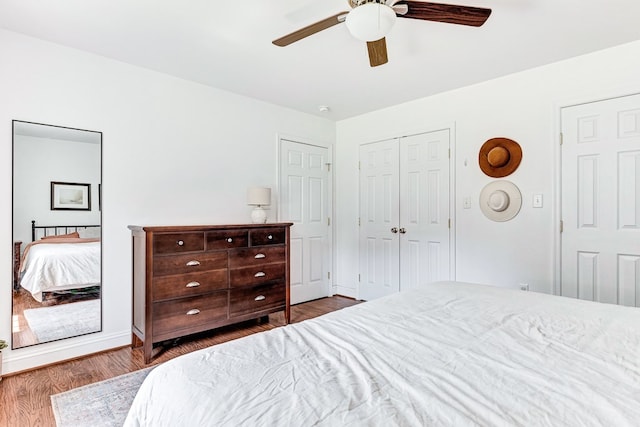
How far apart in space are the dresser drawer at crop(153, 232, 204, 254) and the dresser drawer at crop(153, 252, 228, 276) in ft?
0.16

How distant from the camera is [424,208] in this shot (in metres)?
3.79

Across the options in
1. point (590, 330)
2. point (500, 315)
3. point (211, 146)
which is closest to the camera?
point (590, 330)

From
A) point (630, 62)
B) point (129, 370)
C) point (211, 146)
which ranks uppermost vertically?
point (630, 62)

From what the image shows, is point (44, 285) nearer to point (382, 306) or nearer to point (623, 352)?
point (382, 306)

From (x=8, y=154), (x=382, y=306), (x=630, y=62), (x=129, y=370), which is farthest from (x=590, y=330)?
(x=8, y=154)

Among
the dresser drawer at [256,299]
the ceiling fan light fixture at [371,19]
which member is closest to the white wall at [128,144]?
the dresser drawer at [256,299]

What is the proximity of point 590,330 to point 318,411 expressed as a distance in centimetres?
117

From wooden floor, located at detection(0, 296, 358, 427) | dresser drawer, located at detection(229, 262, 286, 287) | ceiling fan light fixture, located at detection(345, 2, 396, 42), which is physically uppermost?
ceiling fan light fixture, located at detection(345, 2, 396, 42)

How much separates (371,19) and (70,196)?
2.47 meters

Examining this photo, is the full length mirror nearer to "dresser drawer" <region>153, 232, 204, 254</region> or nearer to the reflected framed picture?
the reflected framed picture

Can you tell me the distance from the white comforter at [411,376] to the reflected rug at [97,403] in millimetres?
1244

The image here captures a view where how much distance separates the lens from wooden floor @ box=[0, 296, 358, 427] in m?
1.92

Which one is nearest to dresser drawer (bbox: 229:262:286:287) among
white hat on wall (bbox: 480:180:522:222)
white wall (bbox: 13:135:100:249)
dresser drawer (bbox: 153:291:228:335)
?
dresser drawer (bbox: 153:291:228:335)

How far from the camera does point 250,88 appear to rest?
3.48 m
